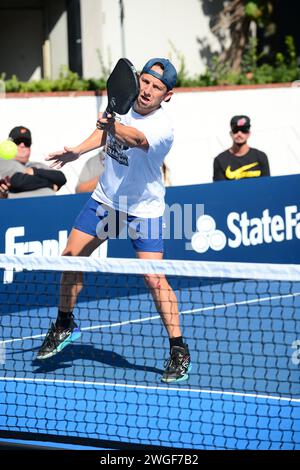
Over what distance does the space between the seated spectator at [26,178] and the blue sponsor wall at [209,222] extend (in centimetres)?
42

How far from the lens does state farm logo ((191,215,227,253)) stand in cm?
1051

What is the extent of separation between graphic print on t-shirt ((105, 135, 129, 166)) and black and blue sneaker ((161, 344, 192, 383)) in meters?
1.39

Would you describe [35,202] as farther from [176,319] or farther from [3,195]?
[176,319]

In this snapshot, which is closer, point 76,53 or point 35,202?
point 35,202

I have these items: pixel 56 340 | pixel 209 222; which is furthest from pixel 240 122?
pixel 56 340

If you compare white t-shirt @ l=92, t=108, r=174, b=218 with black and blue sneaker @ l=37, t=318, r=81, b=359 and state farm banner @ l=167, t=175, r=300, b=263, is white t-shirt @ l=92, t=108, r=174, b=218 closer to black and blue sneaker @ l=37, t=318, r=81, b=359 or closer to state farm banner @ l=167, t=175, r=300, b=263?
black and blue sneaker @ l=37, t=318, r=81, b=359

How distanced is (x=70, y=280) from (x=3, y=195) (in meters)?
2.67

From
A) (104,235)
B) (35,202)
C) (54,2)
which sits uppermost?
(54,2)

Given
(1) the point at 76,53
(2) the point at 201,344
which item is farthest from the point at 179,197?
(1) the point at 76,53

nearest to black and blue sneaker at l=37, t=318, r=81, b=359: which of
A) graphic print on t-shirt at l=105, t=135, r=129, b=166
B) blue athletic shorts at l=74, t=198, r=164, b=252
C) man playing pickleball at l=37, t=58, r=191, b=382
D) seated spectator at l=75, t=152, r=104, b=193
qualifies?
man playing pickleball at l=37, t=58, r=191, b=382

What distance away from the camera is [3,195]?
9594 millimetres

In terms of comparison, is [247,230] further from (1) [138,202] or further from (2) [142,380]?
(2) [142,380]

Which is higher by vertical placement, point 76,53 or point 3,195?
point 76,53

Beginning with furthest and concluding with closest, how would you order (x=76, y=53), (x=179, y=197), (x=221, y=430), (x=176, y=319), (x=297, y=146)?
(x=76, y=53), (x=297, y=146), (x=179, y=197), (x=176, y=319), (x=221, y=430)
